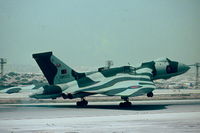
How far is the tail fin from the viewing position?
42.3 meters

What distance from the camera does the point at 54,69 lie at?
4256 centimetres

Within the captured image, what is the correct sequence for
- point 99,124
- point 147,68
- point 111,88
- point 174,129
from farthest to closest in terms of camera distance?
point 147,68 → point 111,88 → point 99,124 → point 174,129

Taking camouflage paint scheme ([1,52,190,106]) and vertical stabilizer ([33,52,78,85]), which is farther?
vertical stabilizer ([33,52,78,85])

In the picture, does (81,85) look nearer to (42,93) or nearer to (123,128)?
(42,93)

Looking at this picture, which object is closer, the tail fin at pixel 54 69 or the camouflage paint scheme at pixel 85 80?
the camouflage paint scheme at pixel 85 80

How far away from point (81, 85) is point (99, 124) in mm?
17064

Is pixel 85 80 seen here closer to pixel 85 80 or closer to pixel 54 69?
pixel 85 80

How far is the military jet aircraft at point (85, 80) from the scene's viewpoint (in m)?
41.1

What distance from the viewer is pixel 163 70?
46.2m

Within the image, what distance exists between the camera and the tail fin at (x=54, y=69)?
42281mm

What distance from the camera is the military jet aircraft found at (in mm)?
41094

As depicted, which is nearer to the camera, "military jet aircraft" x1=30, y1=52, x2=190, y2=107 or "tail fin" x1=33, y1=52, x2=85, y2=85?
"military jet aircraft" x1=30, y1=52, x2=190, y2=107

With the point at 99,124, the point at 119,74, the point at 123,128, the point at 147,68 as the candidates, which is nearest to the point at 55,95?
the point at 119,74

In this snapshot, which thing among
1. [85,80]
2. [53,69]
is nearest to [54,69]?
[53,69]
